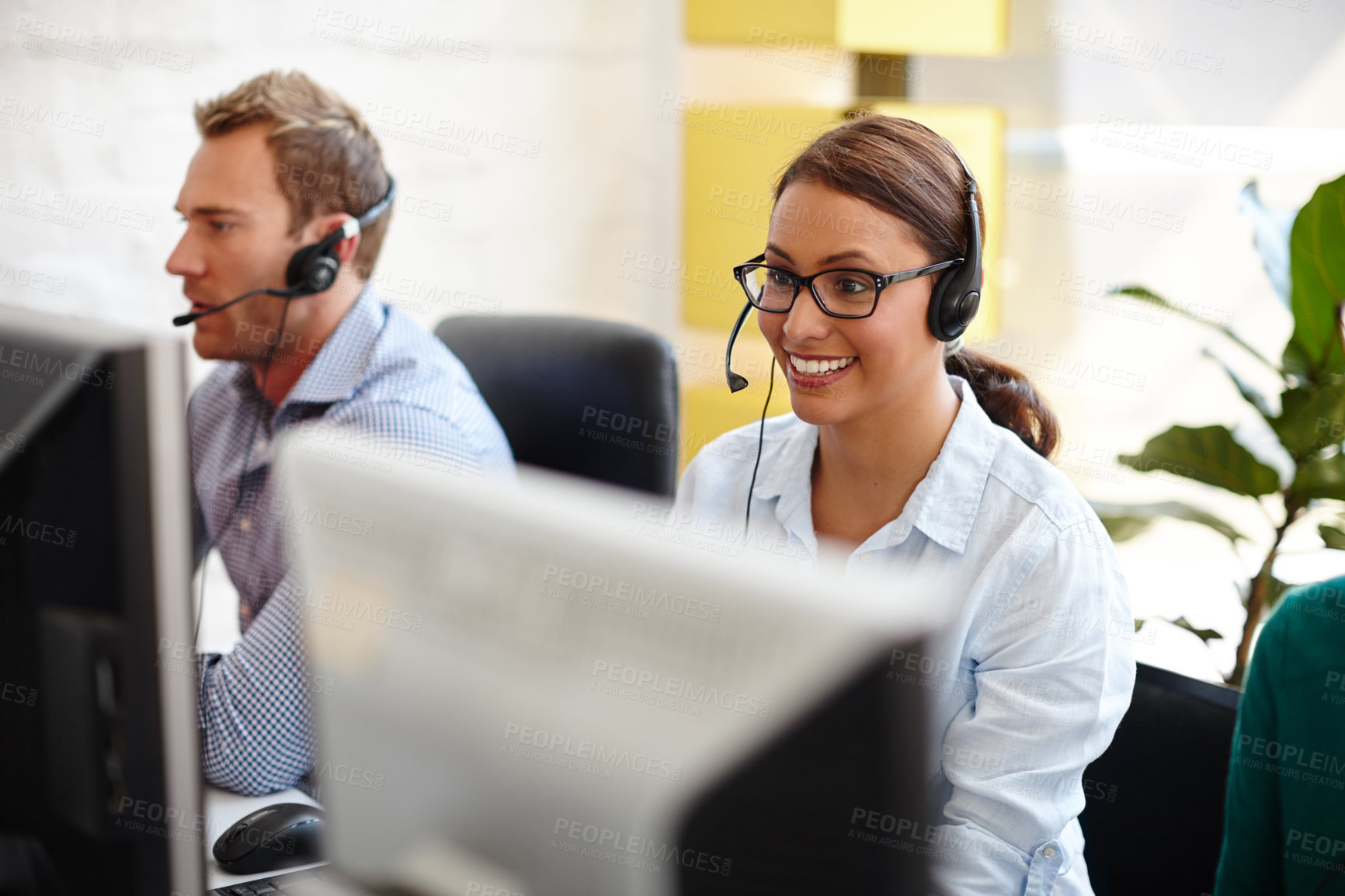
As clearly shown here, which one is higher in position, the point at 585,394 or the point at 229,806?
the point at 585,394

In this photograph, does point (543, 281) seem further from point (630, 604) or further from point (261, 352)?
point (630, 604)

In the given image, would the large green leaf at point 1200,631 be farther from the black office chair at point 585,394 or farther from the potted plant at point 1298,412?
the black office chair at point 585,394

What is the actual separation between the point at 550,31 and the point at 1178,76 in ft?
4.86

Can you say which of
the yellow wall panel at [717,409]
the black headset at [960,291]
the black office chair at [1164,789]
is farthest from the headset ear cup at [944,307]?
the yellow wall panel at [717,409]

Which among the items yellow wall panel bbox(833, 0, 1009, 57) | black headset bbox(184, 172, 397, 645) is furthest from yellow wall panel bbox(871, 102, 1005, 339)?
black headset bbox(184, 172, 397, 645)

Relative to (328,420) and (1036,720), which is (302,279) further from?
(1036,720)

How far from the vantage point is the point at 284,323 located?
162 centimetres

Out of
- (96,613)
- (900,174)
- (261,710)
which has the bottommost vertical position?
(261,710)

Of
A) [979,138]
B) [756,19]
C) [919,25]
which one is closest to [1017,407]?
[979,138]

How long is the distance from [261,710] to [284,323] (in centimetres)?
70

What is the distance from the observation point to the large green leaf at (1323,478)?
4.93ft

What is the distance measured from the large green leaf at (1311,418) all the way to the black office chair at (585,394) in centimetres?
81

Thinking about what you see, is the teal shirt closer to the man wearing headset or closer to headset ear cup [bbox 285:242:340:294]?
the man wearing headset

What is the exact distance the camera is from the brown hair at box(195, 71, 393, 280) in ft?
5.27
